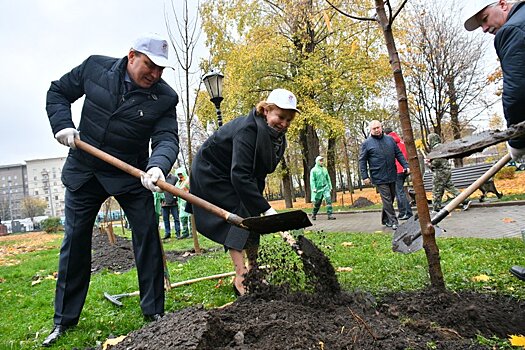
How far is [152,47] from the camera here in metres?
3.16

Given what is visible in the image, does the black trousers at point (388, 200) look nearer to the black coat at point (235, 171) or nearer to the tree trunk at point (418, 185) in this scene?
the black coat at point (235, 171)

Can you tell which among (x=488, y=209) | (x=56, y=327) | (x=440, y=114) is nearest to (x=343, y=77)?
(x=440, y=114)

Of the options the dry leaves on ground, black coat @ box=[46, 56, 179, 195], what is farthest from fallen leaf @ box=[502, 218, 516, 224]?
the dry leaves on ground

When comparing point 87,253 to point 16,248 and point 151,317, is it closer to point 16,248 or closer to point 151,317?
point 151,317

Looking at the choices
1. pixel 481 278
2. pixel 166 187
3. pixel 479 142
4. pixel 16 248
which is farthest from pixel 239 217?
pixel 16 248

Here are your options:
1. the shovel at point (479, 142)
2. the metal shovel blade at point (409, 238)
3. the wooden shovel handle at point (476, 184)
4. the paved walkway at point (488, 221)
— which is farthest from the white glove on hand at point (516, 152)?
the paved walkway at point (488, 221)

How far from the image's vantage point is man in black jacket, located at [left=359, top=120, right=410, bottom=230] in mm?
7859

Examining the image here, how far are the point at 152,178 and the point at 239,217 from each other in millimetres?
716

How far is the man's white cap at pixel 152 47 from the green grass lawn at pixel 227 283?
171 cm

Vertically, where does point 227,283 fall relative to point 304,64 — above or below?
below

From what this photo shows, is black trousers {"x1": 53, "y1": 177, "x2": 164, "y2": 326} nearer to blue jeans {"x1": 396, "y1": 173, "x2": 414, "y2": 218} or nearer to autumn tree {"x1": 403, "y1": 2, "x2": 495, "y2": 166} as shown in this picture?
blue jeans {"x1": 396, "y1": 173, "x2": 414, "y2": 218}

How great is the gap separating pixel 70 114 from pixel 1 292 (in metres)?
3.91

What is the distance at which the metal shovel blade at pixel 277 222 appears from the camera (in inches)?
112

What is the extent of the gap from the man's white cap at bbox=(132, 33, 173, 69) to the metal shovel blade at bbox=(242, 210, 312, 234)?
1.38 m
